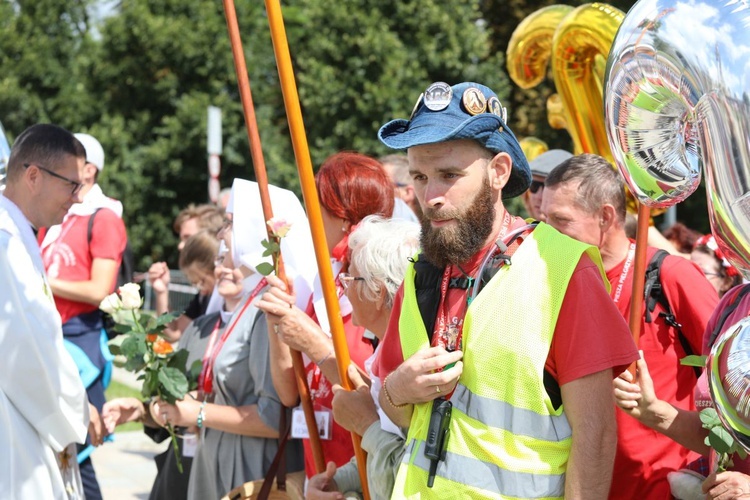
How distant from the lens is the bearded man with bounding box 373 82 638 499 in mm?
2189

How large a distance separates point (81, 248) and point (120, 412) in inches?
54.1

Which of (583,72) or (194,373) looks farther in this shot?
(583,72)

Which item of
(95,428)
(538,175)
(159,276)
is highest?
(538,175)

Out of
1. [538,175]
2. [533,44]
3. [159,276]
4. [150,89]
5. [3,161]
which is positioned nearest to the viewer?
[3,161]

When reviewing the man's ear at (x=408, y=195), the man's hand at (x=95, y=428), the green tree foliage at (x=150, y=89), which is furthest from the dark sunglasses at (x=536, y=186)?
the green tree foliage at (x=150, y=89)

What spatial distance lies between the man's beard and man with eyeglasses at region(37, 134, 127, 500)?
9.50ft

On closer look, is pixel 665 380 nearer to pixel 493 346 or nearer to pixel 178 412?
pixel 493 346

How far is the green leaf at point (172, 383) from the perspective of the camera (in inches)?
145

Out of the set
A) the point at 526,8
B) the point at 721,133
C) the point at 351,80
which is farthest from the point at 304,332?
the point at 526,8

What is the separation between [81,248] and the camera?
5094mm

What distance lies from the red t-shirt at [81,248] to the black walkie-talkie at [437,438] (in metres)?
3.15

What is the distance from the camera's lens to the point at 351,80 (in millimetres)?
18484

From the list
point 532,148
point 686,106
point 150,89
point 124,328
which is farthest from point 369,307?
point 150,89

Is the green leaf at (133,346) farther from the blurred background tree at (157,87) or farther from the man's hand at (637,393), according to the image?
the blurred background tree at (157,87)
